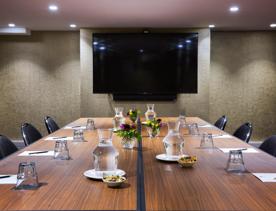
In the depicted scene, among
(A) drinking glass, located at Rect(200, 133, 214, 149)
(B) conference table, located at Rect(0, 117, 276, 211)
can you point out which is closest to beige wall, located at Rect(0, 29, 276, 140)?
(A) drinking glass, located at Rect(200, 133, 214, 149)

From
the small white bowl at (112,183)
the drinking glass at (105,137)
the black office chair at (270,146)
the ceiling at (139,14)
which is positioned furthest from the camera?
the ceiling at (139,14)

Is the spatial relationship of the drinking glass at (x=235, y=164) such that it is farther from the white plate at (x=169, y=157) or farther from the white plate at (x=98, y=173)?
the white plate at (x=98, y=173)

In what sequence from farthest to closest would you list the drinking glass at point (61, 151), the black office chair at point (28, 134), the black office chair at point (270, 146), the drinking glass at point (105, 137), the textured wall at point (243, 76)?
the textured wall at point (243, 76), the black office chair at point (28, 134), the black office chair at point (270, 146), the drinking glass at point (61, 151), the drinking glass at point (105, 137)

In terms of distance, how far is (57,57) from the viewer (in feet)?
25.7

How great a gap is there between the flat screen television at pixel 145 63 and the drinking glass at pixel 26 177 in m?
5.42

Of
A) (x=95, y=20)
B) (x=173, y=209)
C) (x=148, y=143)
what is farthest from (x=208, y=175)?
(x=95, y=20)

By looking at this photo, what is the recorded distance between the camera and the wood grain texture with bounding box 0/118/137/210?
1578 millimetres

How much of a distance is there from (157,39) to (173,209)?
230 inches

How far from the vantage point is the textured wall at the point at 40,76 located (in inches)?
308

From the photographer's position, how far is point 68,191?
1.78 meters

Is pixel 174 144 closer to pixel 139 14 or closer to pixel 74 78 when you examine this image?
pixel 139 14

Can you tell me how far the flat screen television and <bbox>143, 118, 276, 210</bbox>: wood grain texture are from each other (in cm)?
463

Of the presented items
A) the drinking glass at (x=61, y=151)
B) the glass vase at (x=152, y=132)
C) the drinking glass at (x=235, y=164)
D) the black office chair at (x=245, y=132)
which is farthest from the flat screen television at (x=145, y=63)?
the drinking glass at (x=235, y=164)

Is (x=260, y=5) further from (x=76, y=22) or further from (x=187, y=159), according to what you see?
(x=187, y=159)
